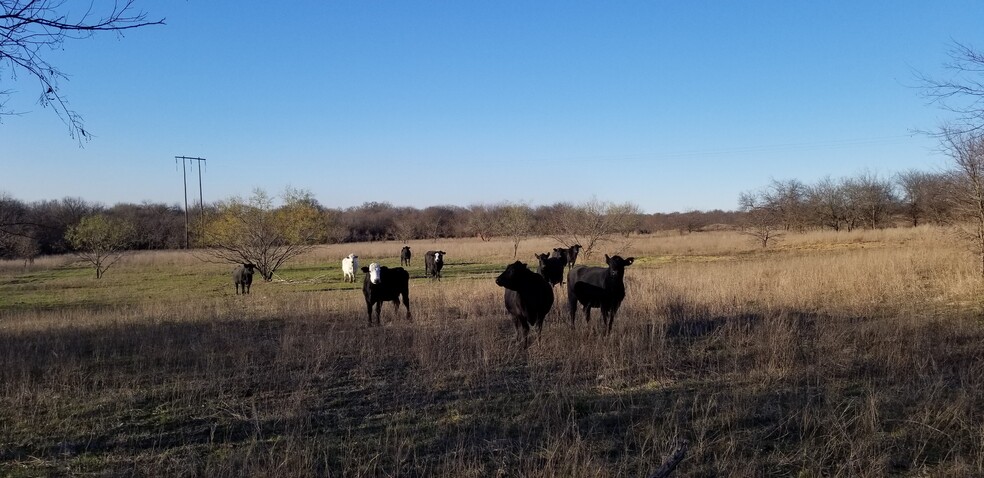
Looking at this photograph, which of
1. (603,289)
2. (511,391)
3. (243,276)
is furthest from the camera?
(243,276)

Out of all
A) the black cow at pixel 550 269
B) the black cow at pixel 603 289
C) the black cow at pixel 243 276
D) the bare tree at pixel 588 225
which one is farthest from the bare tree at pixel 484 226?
the black cow at pixel 603 289

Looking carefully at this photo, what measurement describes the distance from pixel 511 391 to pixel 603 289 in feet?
Result: 14.3

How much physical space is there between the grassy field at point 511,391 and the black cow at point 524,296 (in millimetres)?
443

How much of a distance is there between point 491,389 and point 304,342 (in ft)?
13.8

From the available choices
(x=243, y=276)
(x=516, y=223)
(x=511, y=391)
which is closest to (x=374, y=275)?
(x=511, y=391)

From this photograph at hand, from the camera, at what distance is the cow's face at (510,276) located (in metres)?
9.32

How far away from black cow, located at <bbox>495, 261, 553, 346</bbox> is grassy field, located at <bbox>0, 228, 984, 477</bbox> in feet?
1.45

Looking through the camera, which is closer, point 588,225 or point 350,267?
point 350,267

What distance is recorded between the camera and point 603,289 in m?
10.2

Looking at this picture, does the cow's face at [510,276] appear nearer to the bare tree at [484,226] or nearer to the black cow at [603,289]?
the black cow at [603,289]

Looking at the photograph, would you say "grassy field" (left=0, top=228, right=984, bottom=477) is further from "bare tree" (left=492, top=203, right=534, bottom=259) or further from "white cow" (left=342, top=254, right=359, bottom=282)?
"bare tree" (left=492, top=203, right=534, bottom=259)

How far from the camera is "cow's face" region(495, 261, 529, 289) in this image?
9.32 metres

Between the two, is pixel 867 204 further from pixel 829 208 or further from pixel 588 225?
pixel 588 225

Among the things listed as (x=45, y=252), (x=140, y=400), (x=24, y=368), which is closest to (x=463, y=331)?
Answer: (x=140, y=400)
